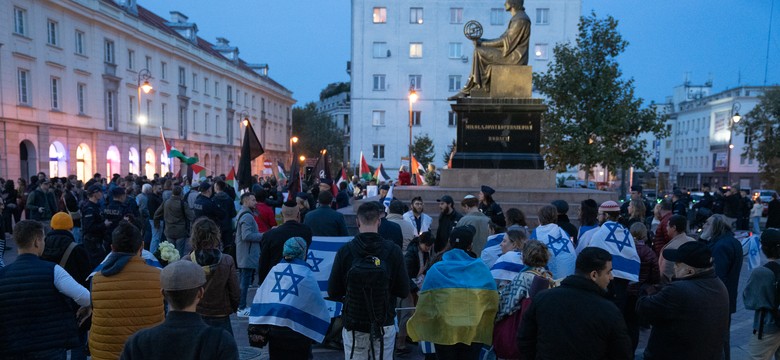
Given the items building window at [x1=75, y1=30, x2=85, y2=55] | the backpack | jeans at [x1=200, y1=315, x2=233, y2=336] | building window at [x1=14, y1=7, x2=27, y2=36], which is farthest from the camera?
building window at [x1=75, y1=30, x2=85, y2=55]

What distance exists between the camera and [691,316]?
3.78m

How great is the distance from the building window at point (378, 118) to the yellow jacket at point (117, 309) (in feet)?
150

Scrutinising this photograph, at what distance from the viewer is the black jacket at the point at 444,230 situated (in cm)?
748

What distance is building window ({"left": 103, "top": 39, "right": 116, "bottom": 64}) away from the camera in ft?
119

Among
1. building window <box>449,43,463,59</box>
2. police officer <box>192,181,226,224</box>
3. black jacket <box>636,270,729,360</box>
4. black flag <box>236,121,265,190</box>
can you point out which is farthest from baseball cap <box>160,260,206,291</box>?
building window <box>449,43,463,59</box>

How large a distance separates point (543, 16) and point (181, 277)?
50531 mm

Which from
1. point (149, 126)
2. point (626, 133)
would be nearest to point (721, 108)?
point (626, 133)

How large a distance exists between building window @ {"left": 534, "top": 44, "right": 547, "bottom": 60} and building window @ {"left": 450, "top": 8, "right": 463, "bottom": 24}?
7221mm

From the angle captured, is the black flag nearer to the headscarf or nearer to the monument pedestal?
the monument pedestal

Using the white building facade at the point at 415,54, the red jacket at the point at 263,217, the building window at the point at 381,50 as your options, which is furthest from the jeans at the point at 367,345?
the building window at the point at 381,50

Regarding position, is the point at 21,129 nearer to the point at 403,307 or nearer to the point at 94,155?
the point at 94,155

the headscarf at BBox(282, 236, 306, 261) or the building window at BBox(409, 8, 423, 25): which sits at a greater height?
the building window at BBox(409, 8, 423, 25)

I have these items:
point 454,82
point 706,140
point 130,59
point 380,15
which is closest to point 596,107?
point 454,82

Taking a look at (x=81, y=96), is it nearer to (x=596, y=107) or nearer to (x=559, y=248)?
(x=596, y=107)
